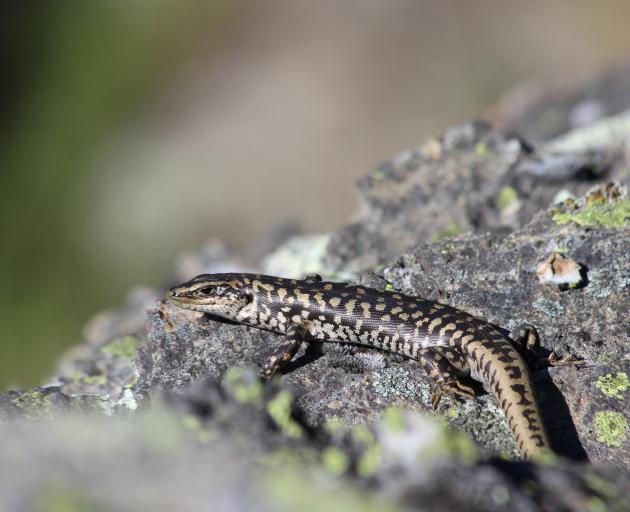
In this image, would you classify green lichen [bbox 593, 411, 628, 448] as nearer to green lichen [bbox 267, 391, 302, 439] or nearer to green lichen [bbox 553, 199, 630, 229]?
green lichen [bbox 553, 199, 630, 229]

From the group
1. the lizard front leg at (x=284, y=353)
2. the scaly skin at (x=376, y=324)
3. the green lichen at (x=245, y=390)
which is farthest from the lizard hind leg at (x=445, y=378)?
the green lichen at (x=245, y=390)

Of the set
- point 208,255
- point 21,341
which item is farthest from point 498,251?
point 21,341

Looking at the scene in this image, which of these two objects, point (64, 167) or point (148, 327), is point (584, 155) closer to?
point (148, 327)

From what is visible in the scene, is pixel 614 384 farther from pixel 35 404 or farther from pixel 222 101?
pixel 222 101

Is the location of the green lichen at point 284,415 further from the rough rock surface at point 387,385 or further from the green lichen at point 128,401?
the green lichen at point 128,401

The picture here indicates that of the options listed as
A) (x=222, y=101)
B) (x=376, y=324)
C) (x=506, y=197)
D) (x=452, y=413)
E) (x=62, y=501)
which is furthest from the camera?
(x=222, y=101)

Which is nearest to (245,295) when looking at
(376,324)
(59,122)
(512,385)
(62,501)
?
(376,324)
